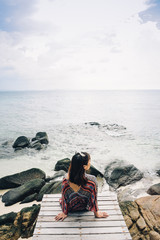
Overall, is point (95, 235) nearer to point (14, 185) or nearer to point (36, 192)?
point (36, 192)

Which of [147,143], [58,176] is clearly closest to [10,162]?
[58,176]

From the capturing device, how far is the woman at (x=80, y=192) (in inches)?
145

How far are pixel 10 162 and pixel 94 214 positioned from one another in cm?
1113

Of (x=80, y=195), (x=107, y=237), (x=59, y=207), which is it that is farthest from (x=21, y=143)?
(x=107, y=237)

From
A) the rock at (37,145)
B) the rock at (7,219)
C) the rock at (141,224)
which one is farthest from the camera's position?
the rock at (37,145)

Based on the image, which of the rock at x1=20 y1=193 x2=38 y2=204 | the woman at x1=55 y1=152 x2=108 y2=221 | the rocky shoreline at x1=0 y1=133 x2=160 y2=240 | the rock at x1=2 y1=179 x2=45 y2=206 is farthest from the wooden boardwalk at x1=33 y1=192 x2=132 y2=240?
the rock at x1=2 y1=179 x2=45 y2=206

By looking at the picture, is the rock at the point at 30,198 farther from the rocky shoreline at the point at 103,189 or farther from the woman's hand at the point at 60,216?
the woman's hand at the point at 60,216

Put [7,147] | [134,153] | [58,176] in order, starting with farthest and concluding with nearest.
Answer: [7,147] → [134,153] → [58,176]

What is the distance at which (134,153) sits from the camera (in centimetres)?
1562

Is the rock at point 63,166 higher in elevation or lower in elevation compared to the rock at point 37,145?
higher

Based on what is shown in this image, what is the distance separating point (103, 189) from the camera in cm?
922

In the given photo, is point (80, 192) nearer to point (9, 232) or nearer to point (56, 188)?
point (9, 232)

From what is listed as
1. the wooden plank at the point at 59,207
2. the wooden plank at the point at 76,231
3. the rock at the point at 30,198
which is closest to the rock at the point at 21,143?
the rock at the point at 30,198

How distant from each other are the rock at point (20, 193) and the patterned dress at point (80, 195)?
4546mm
